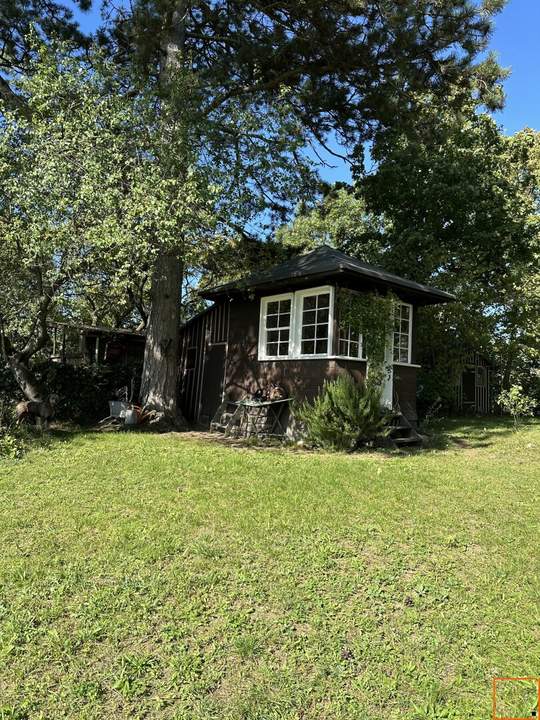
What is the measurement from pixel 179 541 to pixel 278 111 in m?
7.90

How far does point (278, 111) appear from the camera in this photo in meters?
9.31

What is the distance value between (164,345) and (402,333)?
17.1 ft

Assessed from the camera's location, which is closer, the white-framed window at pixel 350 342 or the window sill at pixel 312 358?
the window sill at pixel 312 358

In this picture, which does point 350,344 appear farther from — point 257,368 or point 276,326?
point 257,368

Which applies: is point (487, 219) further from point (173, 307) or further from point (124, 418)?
point (124, 418)

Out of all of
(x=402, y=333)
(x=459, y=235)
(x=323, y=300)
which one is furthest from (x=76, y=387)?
(x=459, y=235)

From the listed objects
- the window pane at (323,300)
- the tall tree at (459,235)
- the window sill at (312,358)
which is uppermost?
the tall tree at (459,235)

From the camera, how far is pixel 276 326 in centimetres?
1087

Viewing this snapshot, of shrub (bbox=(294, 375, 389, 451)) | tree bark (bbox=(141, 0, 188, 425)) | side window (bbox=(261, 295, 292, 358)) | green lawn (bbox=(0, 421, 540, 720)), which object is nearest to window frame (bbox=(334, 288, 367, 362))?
shrub (bbox=(294, 375, 389, 451))

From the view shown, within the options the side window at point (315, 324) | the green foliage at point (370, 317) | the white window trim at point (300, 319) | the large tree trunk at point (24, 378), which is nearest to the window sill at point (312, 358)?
the white window trim at point (300, 319)

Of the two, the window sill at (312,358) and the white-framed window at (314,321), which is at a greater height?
the white-framed window at (314,321)

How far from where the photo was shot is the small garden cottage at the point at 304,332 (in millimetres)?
9477

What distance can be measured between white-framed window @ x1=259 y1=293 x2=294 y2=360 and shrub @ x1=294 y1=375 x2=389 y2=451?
1.85m

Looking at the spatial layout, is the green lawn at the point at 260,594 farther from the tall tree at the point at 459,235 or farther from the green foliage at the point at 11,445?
the tall tree at the point at 459,235
